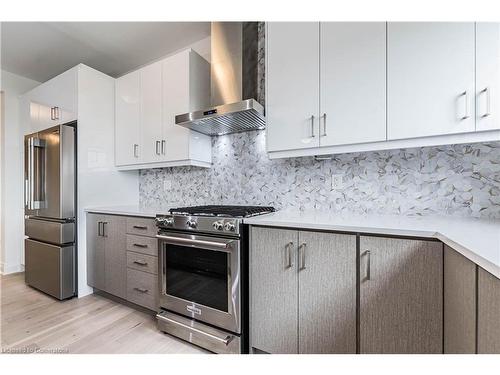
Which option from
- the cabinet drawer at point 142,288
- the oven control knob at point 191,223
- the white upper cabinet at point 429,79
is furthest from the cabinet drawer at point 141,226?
the white upper cabinet at point 429,79

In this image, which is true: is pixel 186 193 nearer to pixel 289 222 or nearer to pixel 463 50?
pixel 289 222

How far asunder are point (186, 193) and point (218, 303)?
4.39 ft

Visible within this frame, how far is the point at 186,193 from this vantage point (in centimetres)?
258

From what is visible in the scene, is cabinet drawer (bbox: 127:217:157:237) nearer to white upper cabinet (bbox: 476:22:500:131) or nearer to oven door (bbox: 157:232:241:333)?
oven door (bbox: 157:232:241:333)

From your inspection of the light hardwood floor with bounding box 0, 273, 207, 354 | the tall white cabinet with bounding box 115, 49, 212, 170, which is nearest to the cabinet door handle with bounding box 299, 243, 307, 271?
the light hardwood floor with bounding box 0, 273, 207, 354

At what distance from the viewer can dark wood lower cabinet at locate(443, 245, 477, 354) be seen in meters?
0.78

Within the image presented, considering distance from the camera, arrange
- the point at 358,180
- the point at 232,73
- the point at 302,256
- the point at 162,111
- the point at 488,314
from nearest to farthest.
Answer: the point at 488,314 < the point at 302,256 < the point at 358,180 < the point at 232,73 < the point at 162,111

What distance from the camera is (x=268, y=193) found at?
82.3 inches

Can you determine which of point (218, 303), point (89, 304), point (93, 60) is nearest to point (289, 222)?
point (218, 303)

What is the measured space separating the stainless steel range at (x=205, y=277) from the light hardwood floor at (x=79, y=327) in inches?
5.8

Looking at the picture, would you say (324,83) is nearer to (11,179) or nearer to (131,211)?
(131,211)

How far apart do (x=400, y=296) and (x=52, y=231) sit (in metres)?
2.96

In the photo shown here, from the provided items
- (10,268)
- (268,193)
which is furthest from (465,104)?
(10,268)

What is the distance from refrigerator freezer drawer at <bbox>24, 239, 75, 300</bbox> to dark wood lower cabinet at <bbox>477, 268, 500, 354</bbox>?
9.74 feet
